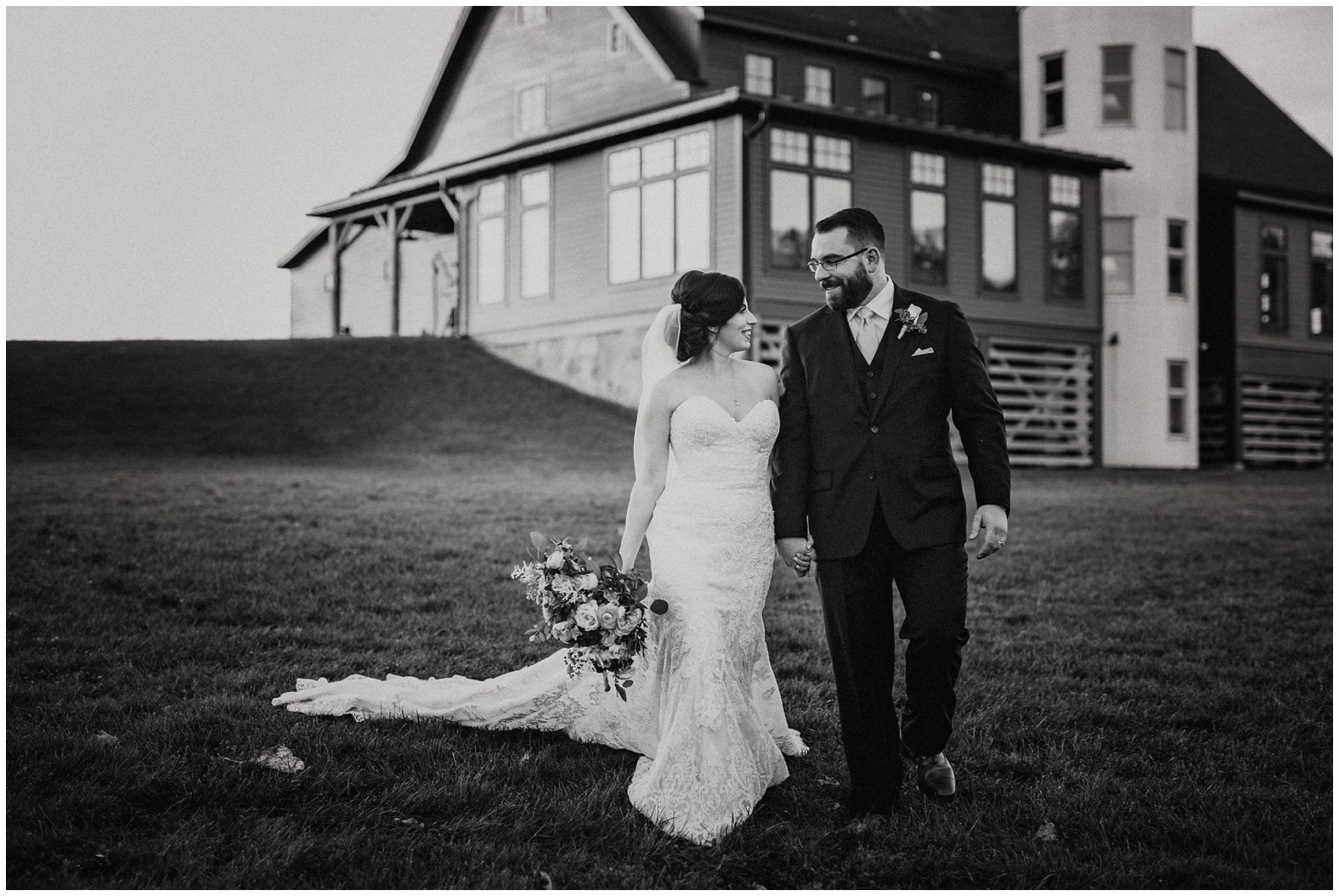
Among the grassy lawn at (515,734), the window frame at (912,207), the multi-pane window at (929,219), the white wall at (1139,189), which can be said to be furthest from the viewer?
the white wall at (1139,189)

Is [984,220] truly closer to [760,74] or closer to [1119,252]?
[1119,252]

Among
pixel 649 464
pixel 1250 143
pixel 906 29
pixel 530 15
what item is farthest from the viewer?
pixel 1250 143

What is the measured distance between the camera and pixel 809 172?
22344 mm

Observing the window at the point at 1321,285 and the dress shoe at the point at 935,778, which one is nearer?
the dress shoe at the point at 935,778

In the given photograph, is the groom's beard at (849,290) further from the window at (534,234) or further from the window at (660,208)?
the window at (534,234)

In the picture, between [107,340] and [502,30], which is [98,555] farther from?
[502,30]

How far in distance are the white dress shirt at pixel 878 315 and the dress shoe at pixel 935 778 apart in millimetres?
1743

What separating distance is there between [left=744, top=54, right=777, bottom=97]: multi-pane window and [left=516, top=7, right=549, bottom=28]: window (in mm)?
5059

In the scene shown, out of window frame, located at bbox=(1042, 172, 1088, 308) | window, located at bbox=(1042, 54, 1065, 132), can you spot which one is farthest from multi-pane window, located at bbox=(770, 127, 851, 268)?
window, located at bbox=(1042, 54, 1065, 132)

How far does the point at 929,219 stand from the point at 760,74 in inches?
182

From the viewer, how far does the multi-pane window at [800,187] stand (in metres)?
22.0

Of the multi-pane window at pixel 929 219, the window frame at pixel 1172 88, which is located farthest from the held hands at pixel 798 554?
the window frame at pixel 1172 88

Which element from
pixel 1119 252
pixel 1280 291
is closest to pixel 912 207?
pixel 1119 252

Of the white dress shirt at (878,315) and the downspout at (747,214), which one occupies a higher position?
the downspout at (747,214)
